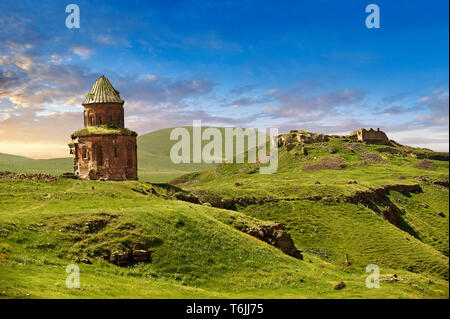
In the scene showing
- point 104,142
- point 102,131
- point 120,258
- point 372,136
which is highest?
point 372,136

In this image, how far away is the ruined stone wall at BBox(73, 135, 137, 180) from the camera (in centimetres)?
4959

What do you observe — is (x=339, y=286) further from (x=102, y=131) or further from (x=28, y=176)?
(x=102, y=131)

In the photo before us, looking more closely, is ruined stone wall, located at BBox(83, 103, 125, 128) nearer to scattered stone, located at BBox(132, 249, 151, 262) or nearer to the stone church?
the stone church

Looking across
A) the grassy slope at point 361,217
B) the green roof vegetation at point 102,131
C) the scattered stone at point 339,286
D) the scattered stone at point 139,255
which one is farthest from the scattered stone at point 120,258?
the grassy slope at point 361,217

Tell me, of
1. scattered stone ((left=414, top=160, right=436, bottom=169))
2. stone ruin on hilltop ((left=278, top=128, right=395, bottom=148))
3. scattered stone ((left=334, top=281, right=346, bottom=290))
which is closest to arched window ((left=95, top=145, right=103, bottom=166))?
scattered stone ((left=334, top=281, right=346, bottom=290))

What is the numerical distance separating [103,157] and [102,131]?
3185 millimetres

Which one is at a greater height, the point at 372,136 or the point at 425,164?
the point at 372,136

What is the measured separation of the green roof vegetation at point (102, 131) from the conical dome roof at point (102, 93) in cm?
338

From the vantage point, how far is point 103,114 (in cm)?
5169

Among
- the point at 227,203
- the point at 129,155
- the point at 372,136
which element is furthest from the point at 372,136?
the point at 129,155

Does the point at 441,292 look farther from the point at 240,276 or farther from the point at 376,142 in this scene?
the point at 376,142

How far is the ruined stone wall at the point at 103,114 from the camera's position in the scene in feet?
170

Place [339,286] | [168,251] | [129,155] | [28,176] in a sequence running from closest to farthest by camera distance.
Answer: [339,286] → [168,251] → [28,176] → [129,155]
